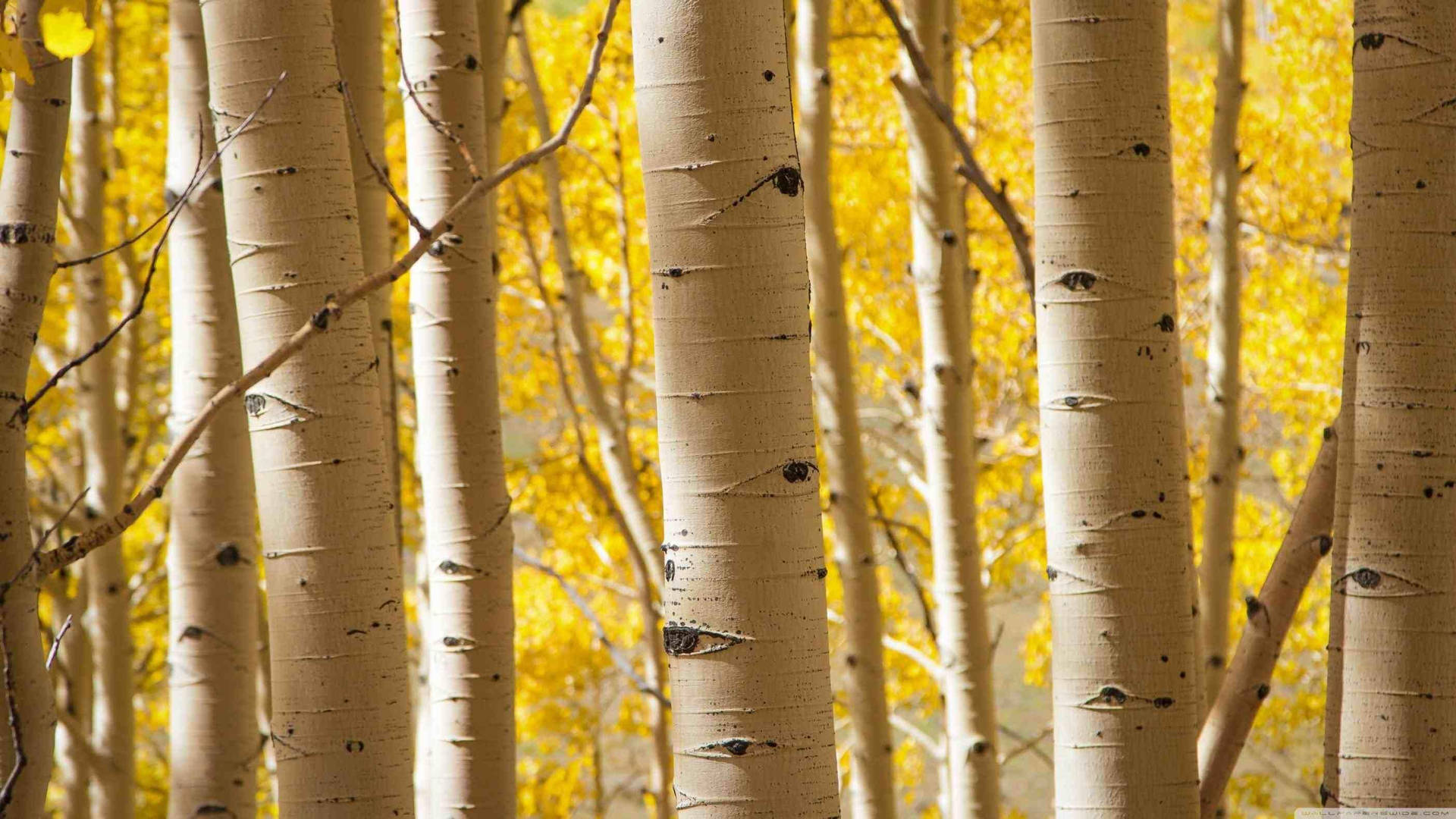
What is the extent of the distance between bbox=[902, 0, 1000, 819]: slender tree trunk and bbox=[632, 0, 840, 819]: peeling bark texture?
6.14ft

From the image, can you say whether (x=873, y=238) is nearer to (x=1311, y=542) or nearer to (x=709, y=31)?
(x=1311, y=542)

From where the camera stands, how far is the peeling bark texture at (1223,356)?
3.13 meters

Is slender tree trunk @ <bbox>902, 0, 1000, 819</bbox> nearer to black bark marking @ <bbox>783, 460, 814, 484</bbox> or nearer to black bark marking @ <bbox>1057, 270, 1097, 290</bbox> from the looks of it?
black bark marking @ <bbox>1057, 270, 1097, 290</bbox>

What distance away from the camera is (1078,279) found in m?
1.39

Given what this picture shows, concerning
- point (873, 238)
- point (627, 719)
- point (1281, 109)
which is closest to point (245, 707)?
point (873, 238)

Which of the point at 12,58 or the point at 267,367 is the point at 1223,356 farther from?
the point at 12,58

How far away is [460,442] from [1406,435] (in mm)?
1306

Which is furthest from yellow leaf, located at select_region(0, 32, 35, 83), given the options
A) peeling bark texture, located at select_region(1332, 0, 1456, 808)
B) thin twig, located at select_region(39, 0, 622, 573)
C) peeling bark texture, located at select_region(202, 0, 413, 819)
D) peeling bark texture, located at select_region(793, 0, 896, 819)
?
peeling bark texture, located at select_region(793, 0, 896, 819)

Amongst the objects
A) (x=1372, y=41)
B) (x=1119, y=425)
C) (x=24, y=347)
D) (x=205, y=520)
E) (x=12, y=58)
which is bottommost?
(x=205, y=520)

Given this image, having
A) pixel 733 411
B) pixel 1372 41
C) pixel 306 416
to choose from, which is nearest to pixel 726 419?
pixel 733 411

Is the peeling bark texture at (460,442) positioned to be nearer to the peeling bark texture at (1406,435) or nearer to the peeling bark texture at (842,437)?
the peeling bark texture at (842,437)

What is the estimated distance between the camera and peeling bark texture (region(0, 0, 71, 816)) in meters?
1.03

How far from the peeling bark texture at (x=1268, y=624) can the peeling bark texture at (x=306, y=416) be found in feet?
3.45

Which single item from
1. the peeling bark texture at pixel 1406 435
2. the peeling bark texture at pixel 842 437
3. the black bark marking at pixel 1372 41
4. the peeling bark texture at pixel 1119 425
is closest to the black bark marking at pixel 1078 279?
the peeling bark texture at pixel 1119 425
